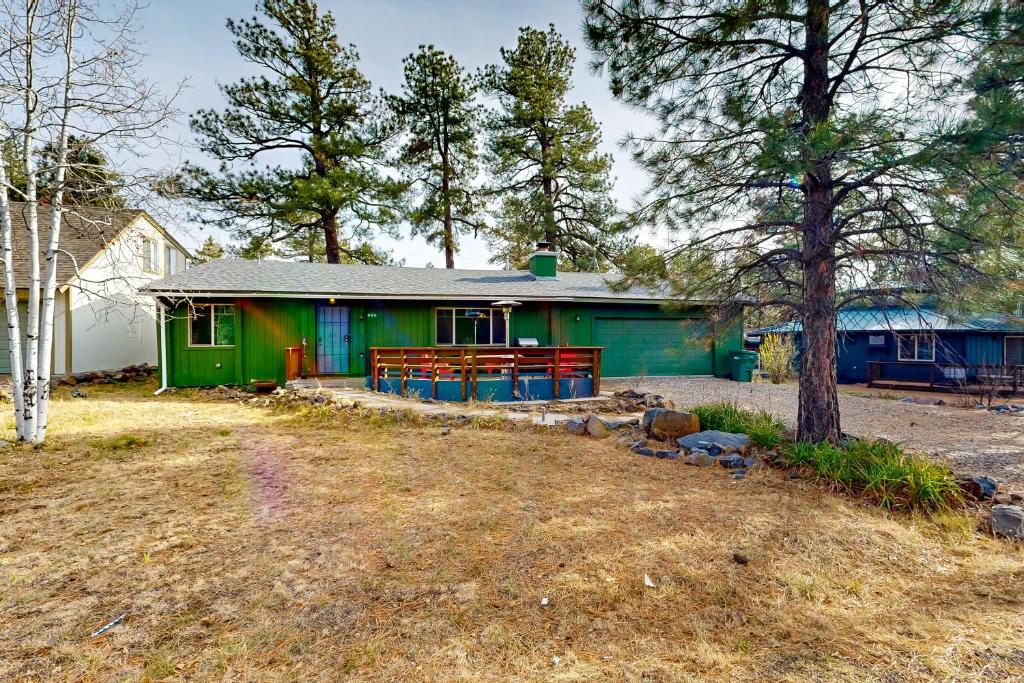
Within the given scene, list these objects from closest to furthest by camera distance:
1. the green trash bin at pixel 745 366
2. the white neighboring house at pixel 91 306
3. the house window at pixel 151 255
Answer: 1. the white neighboring house at pixel 91 306
2. the green trash bin at pixel 745 366
3. the house window at pixel 151 255

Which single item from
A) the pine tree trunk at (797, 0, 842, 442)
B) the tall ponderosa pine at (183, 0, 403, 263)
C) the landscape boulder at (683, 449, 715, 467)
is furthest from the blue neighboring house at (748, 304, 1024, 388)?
the tall ponderosa pine at (183, 0, 403, 263)

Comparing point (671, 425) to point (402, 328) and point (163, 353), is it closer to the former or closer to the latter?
point (402, 328)

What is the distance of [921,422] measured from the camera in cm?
738

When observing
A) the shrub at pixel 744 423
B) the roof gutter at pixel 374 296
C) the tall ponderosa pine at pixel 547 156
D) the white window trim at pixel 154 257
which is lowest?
the shrub at pixel 744 423

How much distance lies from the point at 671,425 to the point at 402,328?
7.92 meters

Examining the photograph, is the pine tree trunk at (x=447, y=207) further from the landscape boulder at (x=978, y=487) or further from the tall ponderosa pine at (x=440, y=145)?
the landscape boulder at (x=978, y=487)

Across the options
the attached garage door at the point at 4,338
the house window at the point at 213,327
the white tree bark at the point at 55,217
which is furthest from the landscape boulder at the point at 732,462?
the attached garage door at the point at 4,338

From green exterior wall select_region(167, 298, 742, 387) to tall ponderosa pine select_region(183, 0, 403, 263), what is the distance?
7.41 meters

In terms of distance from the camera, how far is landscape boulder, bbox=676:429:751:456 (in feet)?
17.5

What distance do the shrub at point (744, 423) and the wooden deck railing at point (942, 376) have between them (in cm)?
690

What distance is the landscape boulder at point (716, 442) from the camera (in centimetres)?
534

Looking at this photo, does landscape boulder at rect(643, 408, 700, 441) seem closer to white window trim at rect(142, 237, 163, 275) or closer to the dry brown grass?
the dry brown grass

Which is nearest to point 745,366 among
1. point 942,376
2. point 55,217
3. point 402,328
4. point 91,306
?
point 942,376

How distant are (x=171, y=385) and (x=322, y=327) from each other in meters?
3.53
